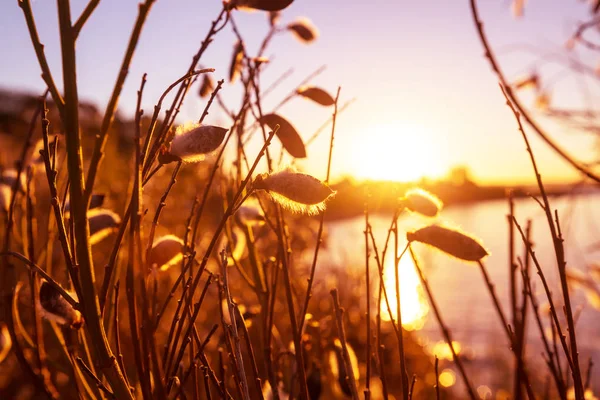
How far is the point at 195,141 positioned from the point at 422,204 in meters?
0.52

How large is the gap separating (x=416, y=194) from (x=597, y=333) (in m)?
8.11

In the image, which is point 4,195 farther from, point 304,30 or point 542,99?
point 542,99

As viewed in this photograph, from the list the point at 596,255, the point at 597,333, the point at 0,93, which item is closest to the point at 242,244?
the point at 597,333

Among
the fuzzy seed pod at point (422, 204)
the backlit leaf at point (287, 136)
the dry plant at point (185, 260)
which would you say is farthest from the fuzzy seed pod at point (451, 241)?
the backlit leaf at point (287, 136)

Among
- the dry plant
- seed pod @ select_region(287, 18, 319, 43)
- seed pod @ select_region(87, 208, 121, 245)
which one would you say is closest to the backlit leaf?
the dry plant

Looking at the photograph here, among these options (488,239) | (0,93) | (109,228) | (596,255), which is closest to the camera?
(109,228)

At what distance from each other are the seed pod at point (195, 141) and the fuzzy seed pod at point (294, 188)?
0.30ft

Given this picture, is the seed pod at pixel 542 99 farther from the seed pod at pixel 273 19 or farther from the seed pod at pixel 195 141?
the seed pod at pixel 195 141

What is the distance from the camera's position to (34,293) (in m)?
0.89

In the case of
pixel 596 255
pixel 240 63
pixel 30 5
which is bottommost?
pixel 30 5

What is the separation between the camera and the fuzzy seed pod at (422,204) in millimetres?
1044

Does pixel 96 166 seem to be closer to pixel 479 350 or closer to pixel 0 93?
pixel 479 350

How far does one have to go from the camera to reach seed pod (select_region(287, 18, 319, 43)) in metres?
1.45

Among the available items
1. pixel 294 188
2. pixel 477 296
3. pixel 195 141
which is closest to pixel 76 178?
pixel 195 141
